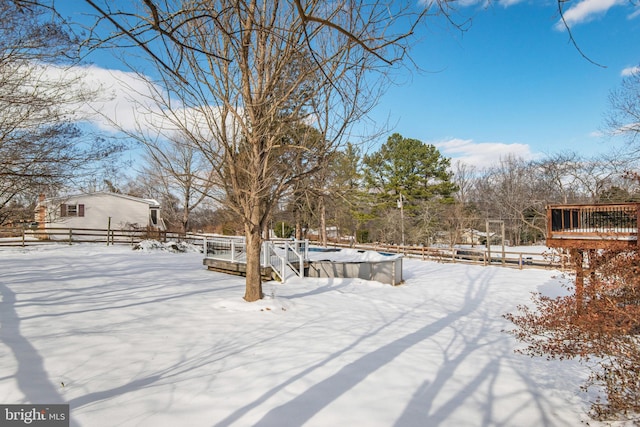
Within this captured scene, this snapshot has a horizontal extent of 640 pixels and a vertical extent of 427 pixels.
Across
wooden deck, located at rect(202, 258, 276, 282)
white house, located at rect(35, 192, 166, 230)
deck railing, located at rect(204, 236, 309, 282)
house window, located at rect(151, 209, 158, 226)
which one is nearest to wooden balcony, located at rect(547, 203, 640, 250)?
deck railing, located at rect(204, 236, 309, 282)

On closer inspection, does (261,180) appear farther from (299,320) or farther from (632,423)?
(632,423)

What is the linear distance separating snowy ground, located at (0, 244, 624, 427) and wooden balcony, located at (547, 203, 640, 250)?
2.48 metres

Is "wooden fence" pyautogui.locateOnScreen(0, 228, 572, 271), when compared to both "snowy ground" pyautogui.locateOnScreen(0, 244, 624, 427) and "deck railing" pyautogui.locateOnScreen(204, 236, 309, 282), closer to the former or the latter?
"deck railing" pyautogui.locateOnScreen(204, 236, 309, 282)

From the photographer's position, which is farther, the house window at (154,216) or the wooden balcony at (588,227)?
the house window at (154,216)

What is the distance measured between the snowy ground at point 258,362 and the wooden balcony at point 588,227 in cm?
248

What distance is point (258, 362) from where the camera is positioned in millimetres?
4277

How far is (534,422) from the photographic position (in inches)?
131

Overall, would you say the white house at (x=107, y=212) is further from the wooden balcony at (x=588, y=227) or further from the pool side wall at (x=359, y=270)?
the wooden balcony at (x=588, y=227)

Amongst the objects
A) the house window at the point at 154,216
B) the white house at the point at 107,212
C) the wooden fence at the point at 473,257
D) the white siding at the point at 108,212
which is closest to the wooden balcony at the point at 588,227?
the wooden fence at the point at 473,257

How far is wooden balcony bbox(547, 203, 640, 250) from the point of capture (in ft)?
24.0

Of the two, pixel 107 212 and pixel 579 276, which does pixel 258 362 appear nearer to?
pixel 579 276

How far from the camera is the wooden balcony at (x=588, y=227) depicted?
7.33 metres

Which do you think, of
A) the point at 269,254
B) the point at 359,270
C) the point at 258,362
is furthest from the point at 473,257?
the point at 258,362

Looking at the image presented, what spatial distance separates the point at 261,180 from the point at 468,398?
467 centimetres
